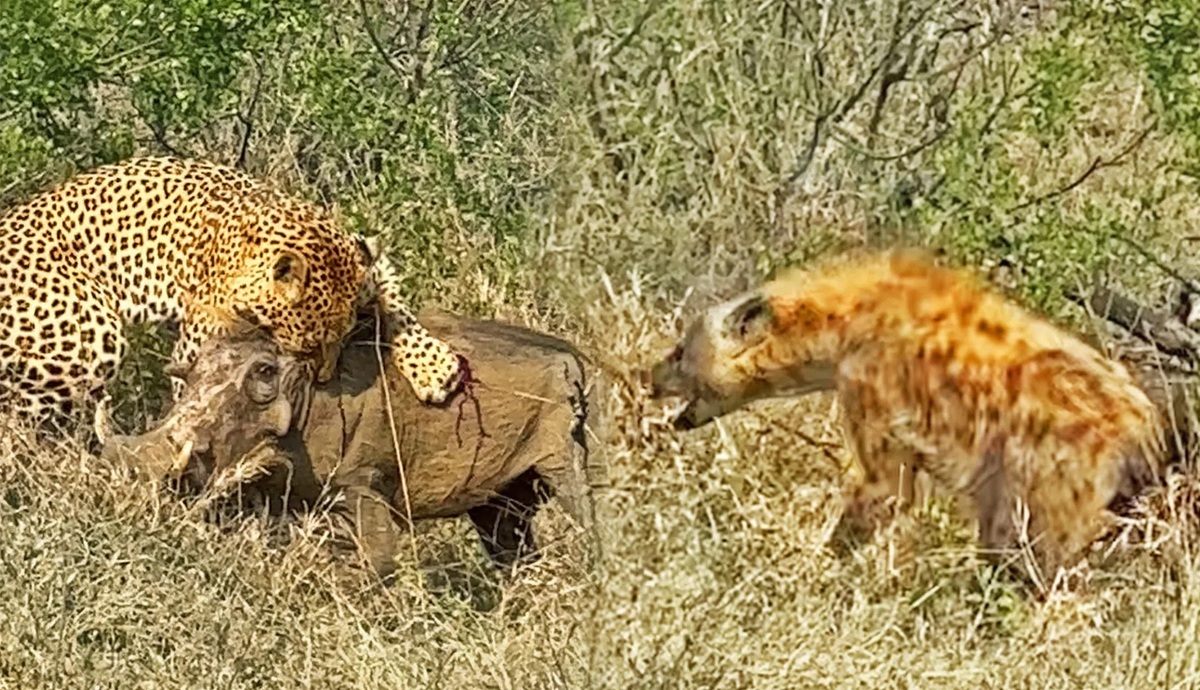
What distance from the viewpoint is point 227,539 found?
4.07 metres

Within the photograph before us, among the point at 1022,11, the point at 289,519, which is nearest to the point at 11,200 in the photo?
the point at 289,519

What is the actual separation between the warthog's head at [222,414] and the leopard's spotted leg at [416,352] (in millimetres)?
209

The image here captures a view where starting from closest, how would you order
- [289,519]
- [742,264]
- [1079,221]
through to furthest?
1. [742,264]
2. [1079,221]
3. [289,519]

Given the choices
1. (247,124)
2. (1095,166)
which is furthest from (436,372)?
(247,124)

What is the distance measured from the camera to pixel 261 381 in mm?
4211

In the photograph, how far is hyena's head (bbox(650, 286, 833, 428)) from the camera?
303 cm

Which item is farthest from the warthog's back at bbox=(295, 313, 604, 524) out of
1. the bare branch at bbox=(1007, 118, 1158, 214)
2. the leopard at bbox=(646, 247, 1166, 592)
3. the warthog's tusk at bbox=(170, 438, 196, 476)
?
the leopard at bbox=(646, 247, 1166, 592)

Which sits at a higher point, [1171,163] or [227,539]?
[1171,163]

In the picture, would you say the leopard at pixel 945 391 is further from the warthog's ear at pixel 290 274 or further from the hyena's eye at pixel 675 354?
the warthog's ear at pixel 290 274

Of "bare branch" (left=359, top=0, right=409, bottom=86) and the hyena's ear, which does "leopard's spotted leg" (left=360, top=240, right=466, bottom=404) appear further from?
the hyena's ear

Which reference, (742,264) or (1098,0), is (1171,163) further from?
(742,264)

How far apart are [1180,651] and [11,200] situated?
307 cm

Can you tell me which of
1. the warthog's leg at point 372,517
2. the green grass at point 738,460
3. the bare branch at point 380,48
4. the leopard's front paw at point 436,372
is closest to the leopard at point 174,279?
the leopard's front paw at point 436,372

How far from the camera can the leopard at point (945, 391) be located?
10.0ft
